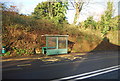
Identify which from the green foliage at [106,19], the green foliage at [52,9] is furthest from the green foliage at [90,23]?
the green foliage at [52,9]

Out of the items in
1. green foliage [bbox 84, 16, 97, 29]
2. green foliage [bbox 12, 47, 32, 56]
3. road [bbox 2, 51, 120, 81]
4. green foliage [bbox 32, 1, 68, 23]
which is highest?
green foliage [bbox 32, 1, 68, 23]

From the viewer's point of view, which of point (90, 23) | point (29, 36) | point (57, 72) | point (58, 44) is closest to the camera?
point (57, 72)

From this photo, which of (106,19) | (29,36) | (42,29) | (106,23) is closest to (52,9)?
(42,29)

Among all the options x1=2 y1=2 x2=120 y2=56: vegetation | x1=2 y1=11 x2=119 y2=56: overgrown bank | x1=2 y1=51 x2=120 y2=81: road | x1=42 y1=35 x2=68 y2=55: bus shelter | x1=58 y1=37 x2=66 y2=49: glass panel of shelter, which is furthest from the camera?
x1=58 y1=37 x2=66 y2=49: glass panel of shelter

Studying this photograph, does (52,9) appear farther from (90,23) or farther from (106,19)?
(106,19)

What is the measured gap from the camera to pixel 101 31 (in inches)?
1153

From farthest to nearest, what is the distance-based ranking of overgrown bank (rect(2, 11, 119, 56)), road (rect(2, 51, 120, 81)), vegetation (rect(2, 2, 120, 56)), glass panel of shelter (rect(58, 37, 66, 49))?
glass panel of shelter (rect(58, 37, 66, 49))
vegetation (rect(2, 2, 120, 56))
overgrown bank (rect(2, 11, 119, 56))
road (rect(2, 51, 120, 81))

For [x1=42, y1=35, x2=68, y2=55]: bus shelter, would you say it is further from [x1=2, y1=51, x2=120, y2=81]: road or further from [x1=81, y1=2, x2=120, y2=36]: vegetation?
[x1=81, y1=2, x2=120, y2=36]: vegetation

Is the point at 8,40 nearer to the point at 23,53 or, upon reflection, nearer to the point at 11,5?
the point at 23,53

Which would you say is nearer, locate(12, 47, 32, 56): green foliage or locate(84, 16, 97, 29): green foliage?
locate(12, 47, 32, 56): green foliage

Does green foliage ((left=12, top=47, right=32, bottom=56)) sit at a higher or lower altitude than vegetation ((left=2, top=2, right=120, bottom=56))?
lower

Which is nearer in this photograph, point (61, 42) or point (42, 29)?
point (61, 42)

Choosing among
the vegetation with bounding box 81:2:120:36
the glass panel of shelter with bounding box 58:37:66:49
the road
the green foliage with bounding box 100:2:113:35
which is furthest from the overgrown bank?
the green foliage with bounding box 100:2:113:35

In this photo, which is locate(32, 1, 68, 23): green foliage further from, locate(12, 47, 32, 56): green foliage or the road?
the road
